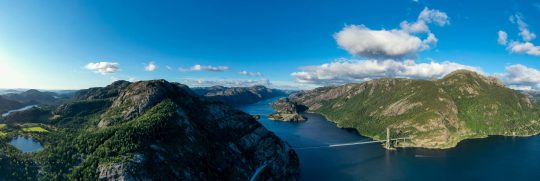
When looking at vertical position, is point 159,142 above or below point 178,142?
above

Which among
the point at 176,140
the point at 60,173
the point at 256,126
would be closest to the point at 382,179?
the point at 256,126

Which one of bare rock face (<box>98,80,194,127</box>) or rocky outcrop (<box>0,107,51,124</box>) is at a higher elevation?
bare rock face (<box>98,80,194,127</box>)

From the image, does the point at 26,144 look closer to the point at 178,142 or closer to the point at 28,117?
the point at 178,142

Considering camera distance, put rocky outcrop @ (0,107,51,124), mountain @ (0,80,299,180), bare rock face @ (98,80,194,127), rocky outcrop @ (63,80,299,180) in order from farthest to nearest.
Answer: rocky outcrop @ (0,107,51,124), bare rock face @ (98,80,194,127), rocky outcrop @ (63,80,299,180), mountain @ (0,80,299,180)

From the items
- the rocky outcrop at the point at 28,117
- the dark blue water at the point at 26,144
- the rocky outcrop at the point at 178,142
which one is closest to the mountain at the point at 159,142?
the rocky outcrop at the point at 178,142

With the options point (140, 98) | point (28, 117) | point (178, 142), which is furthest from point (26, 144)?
point (28, 117)

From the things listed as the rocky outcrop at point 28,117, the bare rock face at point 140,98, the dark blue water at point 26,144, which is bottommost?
the dark blue water at point 26,144

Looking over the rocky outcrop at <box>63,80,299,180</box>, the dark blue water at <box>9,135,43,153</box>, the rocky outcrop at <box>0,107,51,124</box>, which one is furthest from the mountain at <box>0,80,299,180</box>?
the rocky outcrop at <box>0,107,51,124</box>

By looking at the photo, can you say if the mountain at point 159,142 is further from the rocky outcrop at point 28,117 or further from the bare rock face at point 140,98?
the rocky outcrop at point 28,117

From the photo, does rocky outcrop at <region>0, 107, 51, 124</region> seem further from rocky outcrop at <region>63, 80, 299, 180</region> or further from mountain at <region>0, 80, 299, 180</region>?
rocky outcrop at <region>63, 80, 299, 180</region>
